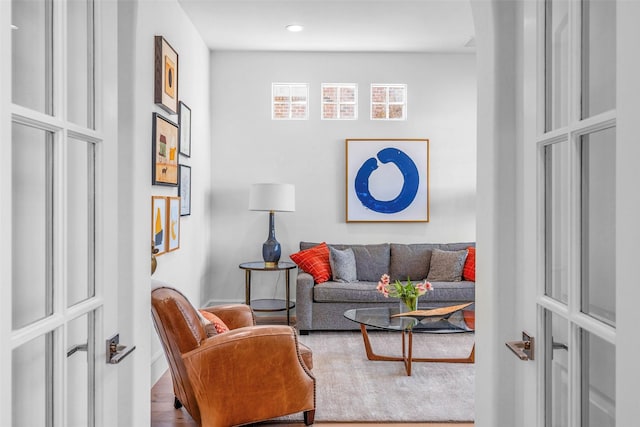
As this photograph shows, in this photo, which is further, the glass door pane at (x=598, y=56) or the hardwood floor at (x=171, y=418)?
the hardwood floor at (x=171, y=418)

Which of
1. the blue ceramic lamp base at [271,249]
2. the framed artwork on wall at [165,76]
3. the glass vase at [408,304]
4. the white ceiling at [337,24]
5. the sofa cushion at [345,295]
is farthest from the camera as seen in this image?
the blue ceramic lamp base at [271,249]

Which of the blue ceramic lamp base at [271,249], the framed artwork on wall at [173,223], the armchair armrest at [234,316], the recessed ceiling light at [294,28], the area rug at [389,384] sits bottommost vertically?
the area rug at [389,384]

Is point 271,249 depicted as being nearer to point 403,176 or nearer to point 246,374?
point 403,176

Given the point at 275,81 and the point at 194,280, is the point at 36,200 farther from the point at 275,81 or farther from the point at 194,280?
the point at 275,81

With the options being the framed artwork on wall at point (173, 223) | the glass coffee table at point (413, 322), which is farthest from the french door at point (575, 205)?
the framed artwork on wall at point (173, 223)

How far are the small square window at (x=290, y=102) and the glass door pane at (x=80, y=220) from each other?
454 centimetres

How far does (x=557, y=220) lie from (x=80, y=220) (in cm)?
103

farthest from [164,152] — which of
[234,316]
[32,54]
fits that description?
[32,54]

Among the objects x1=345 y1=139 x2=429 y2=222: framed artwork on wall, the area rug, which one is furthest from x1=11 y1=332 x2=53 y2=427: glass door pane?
x1=345 y1=139 x2=429 y2=222: framed artwork on wall

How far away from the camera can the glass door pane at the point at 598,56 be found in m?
0.90

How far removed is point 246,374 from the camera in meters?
2.59

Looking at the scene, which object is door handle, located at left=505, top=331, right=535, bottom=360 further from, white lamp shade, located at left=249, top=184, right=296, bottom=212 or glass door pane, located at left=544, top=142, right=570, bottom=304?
white lamp shade, located at left=249, top=184, right=296, bottom=212

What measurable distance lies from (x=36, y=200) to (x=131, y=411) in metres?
0.74

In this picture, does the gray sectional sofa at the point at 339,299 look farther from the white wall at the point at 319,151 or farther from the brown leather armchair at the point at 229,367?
the brown leather armchair at the point at 229,367
